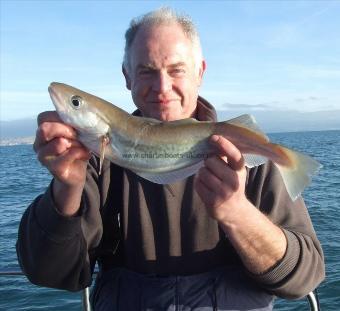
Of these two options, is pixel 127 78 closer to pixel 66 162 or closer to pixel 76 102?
pixel 76 102

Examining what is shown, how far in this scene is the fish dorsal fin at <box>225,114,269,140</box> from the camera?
379 cm

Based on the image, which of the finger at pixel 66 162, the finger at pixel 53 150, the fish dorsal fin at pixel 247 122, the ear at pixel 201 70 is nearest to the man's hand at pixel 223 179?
the fish dorsal fin at pixel 247 122

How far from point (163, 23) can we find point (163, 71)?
0.49 meters

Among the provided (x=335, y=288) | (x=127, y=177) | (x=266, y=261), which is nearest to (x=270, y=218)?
(x=266, y=261)

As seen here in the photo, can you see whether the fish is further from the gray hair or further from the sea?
the sea

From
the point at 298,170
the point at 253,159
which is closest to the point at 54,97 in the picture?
the point at 253,159

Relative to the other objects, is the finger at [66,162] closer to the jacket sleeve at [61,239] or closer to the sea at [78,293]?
the jacket sleeve at [61,239]

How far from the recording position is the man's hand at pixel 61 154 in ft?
11.6

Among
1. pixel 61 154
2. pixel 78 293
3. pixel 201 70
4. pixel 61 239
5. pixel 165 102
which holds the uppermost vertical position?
pixel 201 70

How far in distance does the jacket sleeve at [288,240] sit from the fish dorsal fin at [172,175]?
0.63 meters

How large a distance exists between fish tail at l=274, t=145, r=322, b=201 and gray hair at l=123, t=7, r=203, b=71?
1.41 m

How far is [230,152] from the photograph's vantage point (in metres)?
3.52

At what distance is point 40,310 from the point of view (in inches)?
407

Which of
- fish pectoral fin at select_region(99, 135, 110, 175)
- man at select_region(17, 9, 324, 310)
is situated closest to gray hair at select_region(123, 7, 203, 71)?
man at select_region(17, 9, 324, 310)
